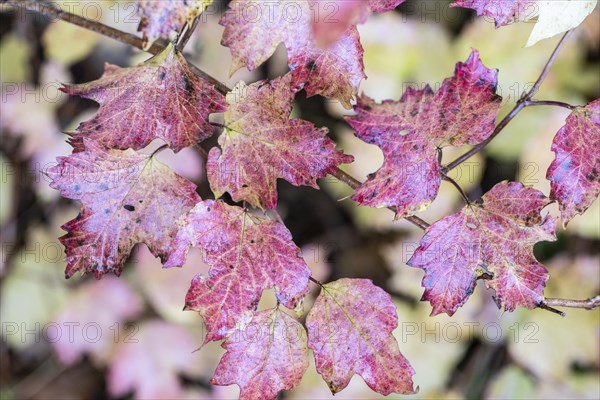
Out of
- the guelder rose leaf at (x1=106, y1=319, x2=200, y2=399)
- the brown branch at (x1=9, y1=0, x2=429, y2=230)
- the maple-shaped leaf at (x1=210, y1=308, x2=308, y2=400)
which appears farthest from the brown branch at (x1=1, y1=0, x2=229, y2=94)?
the guelder rose leaf at (x1=106, y1=319, x2=200, y2=399)

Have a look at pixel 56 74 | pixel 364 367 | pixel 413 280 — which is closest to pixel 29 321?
pixel 56 74

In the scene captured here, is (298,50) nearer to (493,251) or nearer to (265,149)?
(265,149)

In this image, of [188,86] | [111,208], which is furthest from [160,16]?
[111,208]

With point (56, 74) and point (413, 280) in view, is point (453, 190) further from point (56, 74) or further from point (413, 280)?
point (56, 74)

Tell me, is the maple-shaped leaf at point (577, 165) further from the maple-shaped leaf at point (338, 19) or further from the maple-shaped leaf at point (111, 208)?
the maple-shaped leaf at point (111, 208)

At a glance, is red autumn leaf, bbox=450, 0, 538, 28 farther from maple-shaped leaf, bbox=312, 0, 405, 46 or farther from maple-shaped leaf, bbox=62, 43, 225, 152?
maple-shaped leaf, bbox=62, 43, 225, 152

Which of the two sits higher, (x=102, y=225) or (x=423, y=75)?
(x=102, y=225)
